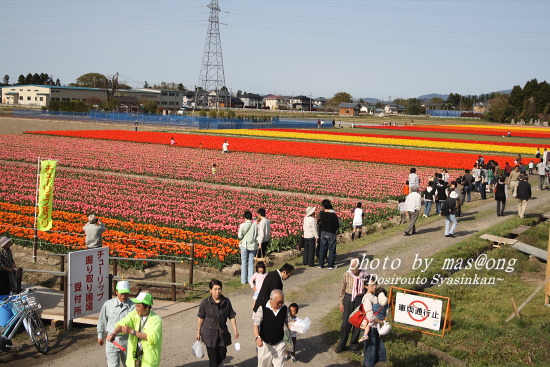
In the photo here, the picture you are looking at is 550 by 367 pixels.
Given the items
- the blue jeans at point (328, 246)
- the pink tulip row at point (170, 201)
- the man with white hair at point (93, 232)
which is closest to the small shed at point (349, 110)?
the pink tulip row at point (170, 201)

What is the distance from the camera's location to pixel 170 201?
2623 cm

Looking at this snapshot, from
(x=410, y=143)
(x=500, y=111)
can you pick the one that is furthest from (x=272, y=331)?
(x=500, y=111)

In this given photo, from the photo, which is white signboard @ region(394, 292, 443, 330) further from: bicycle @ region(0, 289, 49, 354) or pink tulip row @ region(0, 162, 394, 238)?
pink tulip row @ region(0, 162, 394, 238)

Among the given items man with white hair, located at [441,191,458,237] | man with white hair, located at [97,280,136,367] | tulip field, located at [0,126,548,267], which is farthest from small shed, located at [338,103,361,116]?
man with white hair, located at [97,280,136,367]

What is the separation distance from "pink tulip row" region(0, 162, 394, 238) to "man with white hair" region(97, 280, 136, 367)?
11.4 m

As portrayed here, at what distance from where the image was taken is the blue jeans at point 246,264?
48.0ft

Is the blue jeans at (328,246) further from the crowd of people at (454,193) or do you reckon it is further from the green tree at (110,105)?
the green tree at (110,105)

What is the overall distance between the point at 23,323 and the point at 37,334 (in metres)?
0.32

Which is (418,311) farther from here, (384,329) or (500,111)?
(500,111)

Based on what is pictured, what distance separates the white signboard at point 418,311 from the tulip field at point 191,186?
233 inches

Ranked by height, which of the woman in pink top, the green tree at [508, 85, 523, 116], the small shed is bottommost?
the woman in pink top

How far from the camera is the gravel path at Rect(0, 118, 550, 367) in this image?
34.0ft

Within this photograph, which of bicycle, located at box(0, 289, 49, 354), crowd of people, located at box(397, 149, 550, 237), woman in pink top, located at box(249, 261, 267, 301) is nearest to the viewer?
Result: bicycle, located at box(0, 289, 49, 354)

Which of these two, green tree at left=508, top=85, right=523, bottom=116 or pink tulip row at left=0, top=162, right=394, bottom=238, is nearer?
pink tulip row at left=0, top=162, right=394, bottom=238
